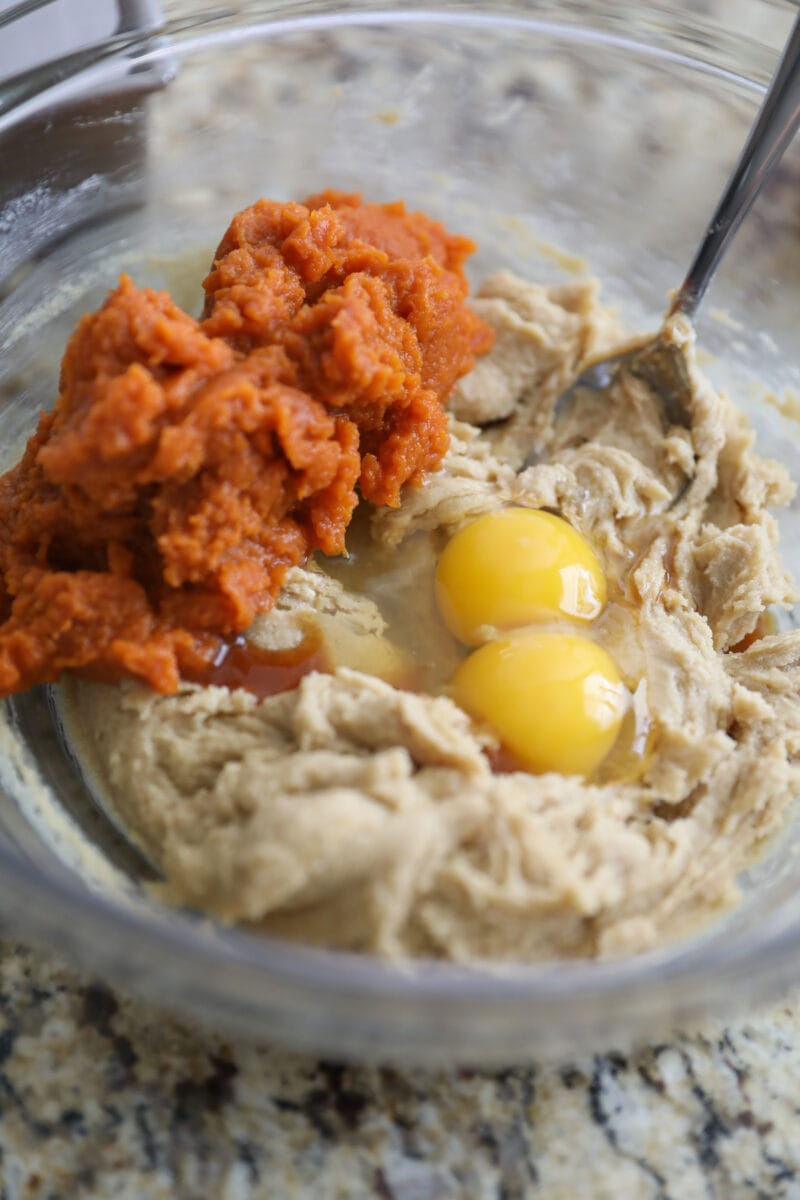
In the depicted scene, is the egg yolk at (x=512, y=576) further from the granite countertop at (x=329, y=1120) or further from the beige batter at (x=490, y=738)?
the granite countertop at (x=329, y=1120)

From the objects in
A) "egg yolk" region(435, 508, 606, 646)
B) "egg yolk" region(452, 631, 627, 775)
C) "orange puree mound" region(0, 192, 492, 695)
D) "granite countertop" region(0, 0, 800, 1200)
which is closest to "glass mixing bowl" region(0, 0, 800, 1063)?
"orange puree mound" region(0, 192, 492, 695)

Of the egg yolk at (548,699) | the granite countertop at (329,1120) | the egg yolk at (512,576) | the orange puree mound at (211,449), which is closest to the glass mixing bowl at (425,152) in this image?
the orange puree mound at (211,449)

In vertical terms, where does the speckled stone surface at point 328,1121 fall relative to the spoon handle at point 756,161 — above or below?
below

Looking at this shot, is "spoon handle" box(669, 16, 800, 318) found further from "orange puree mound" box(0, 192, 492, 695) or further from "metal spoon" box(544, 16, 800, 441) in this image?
"orange puree mound" box(0, 192, 492, 695)

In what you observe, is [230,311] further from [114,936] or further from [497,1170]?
[497,1170]

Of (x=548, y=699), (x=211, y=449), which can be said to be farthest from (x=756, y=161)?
(x=211, y=449)

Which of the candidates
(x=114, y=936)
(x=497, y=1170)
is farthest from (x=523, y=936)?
(x=114, y=936)
